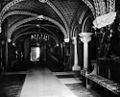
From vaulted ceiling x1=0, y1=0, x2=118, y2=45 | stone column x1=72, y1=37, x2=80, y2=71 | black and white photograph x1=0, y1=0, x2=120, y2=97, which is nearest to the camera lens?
black and white photograph x1=0, y1=0, x2=120, y2=97

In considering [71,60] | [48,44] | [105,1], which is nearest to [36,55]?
[48,44]

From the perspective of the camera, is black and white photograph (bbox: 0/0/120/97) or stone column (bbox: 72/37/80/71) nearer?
black and white photograph (bbox: 0/0/120/97)

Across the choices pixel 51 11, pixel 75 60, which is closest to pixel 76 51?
pixel 75 60

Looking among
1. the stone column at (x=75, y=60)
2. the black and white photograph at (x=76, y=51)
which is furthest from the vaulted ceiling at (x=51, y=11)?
the stone column at (x=75, y=60)

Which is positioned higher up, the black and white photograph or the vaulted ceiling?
the vaulted ceiling

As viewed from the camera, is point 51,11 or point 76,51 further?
point 76,51

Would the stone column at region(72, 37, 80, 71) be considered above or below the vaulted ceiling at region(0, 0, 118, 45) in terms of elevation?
below

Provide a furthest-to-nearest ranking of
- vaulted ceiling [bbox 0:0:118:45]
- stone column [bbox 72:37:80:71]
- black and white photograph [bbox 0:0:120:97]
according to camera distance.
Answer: stone column [bbox 72:37:80:71]
vaulted ceiling [bbox 0:0:118:45]
black and white photograph [bbox 0:0:120:97]

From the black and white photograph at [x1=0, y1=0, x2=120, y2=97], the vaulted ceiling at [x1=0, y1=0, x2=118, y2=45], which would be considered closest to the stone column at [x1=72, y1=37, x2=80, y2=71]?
the black and white photograph at [x1=0, y1=0, x2=120, y2=97]

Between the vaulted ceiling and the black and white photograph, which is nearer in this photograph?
the black and white photograph

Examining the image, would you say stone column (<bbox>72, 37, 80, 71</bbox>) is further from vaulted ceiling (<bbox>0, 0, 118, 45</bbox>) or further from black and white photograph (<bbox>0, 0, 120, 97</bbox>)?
vaulted ceiling (<bbox>0, 0, 118, 45</bbox>)

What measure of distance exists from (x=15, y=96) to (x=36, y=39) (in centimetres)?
2062

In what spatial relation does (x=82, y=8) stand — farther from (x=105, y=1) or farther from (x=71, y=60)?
(x=71, y=60)

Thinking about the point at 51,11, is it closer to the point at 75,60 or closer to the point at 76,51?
the point at 76,51
